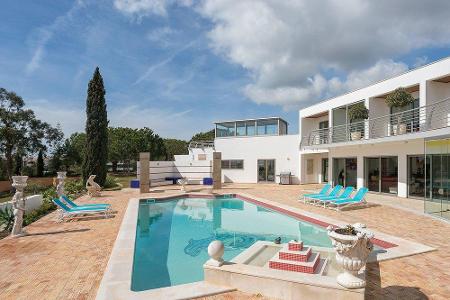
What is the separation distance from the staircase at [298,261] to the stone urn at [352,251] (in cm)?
97

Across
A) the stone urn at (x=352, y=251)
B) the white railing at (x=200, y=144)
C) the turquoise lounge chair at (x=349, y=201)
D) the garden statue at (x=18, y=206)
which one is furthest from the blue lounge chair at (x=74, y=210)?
the white railing at (x=200, y=144)

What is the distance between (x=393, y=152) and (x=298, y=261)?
42.6 ft

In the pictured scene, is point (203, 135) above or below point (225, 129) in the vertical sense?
above

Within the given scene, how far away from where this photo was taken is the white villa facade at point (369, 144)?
12.0 metres

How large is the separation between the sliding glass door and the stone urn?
622 inches

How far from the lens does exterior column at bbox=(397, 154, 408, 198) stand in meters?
15.5

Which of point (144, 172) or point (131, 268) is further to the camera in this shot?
point (144, 172)

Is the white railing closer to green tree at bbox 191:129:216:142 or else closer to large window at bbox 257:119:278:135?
large window at bbox 257:119:278:135

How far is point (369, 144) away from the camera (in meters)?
17.3

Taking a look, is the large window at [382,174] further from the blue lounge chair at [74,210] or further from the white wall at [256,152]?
the blue lounge chair at [74,210]

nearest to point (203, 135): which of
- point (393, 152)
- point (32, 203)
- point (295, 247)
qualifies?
point (393, 152)

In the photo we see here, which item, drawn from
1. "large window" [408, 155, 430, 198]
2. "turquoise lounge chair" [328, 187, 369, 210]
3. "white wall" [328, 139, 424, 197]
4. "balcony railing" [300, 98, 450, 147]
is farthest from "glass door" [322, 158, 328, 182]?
"turquoise lounge chair" [328, 187, 369, 210]

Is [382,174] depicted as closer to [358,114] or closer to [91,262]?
[358,114]

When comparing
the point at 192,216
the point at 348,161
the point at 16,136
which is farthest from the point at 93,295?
the point at 16,136
